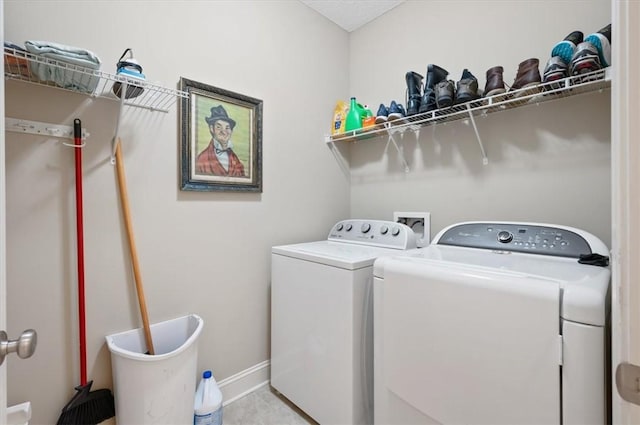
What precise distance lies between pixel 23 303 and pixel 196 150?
0.93m

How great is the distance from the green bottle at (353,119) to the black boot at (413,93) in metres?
0.41

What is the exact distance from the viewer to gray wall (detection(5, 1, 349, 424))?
115 centimetres

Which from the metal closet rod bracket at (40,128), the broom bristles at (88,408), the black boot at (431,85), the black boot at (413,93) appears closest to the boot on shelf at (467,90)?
the black boot at (431,85)

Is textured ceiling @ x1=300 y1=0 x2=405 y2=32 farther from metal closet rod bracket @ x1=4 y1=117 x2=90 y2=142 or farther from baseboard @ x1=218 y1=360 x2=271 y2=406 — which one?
baseboard @ x1=218 y1=360 x2=271 y2=406

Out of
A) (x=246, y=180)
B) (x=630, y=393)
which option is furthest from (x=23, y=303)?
(x=630, y=393)

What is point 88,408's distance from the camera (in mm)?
1235

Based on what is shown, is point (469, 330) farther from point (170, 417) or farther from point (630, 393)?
point (170, 417)

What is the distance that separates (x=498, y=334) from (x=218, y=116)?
1591 mm

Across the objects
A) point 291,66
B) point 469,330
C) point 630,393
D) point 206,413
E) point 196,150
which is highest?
point 291,66

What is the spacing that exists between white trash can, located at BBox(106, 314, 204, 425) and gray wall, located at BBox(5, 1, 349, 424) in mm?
163

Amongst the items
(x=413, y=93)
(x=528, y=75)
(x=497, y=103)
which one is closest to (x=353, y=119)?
(x=413, y=93)

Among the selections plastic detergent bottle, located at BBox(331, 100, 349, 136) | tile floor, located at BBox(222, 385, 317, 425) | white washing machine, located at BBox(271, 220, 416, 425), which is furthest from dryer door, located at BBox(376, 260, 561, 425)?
plastic detergent bottle, located at BBox(331, 100, 349, 136)

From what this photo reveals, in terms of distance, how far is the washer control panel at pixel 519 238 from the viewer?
1.20m

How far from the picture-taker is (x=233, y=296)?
5.65ft
